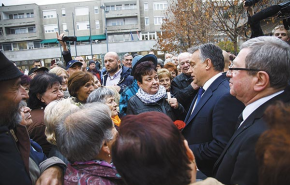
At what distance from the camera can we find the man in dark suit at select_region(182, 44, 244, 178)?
218cm

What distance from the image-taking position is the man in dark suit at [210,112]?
85.8 inches

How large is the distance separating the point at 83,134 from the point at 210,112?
1.43 m

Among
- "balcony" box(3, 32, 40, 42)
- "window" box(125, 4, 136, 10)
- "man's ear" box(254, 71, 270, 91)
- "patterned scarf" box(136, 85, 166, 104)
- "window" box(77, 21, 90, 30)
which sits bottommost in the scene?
"patterned scarf" box(136, 85, 166, 104)

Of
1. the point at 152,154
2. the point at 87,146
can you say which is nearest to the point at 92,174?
the point at 87,146

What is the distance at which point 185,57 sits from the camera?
5.21m

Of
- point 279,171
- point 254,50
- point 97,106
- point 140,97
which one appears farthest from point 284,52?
point 140,97

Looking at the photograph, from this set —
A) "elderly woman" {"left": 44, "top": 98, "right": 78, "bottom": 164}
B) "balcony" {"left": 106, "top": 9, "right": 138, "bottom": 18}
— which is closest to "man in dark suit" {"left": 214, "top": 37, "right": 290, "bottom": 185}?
"elderly woman" {"left": 44, "top": 98, "right": 78, "bottom": 164}

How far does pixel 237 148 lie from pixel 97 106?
3.79 feet

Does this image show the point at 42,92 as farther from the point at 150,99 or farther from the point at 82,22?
the point at 82,22

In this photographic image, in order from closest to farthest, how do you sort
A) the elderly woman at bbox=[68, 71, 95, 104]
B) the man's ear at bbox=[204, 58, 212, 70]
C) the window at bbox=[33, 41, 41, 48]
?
1. the man's ear at bbox=[204, 58, 212, 70]
2. the elderly woman at bbox=[68, 71, 95, 104]
3. the window at bbox=[33, 41, 41, 48]

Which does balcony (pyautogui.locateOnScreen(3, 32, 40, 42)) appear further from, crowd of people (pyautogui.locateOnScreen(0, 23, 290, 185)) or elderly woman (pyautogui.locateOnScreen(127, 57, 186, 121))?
crowd of people (pyautogui.locateOnScreen(0, 23, 290, 185))

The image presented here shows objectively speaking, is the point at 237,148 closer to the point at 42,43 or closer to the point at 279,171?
the point at 279,171

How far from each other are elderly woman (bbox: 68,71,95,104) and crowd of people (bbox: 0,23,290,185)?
0.35m

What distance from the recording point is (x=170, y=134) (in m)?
1.17
